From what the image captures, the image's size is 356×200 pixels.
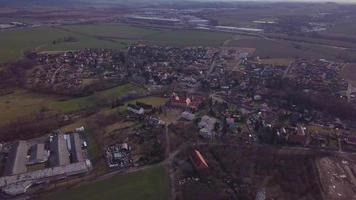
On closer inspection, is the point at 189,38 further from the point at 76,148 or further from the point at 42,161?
the point at 42,161

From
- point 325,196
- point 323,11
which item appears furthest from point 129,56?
point 323,11

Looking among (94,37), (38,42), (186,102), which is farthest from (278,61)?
(38,42)

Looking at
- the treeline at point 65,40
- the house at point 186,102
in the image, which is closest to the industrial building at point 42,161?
the house at point 186,102

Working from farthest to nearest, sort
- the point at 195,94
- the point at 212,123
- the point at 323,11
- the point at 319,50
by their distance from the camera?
the point at 323,11 < the point at 319,50 < the point at 195,94 < the point at 212,123

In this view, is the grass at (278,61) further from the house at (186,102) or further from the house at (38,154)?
the house at (38,154)

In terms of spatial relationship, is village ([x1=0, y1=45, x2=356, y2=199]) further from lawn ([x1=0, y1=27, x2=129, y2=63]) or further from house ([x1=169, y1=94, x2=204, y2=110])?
lawn ([x1=0, y1=27, x2=129, y2=63])

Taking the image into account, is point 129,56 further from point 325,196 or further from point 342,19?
point 342,19
